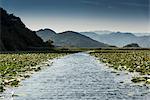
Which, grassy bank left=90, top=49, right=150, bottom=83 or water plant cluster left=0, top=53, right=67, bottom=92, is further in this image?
grassy bank left=90, top=49, right=150, bottom=83

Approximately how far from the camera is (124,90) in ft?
98.6

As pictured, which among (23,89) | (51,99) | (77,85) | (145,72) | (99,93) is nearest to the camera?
(51,99)

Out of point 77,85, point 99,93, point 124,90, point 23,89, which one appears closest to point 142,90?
point 124,90

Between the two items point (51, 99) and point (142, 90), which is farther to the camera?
point (142, 90)

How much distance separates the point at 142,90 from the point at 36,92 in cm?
840

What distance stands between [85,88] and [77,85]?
243 centimetres

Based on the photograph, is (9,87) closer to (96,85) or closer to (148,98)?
(96,85)

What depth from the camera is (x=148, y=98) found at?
85.0ft

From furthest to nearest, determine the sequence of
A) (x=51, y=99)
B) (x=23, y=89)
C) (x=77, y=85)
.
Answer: (x=77, y=85) → (x=23, y=89) → (x=51, y=99)

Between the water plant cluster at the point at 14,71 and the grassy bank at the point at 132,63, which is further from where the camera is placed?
the grassy bank at the point at 132,63

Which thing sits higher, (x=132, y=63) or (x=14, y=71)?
(x=132, y=63)

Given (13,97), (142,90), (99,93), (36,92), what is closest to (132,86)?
(142,90)

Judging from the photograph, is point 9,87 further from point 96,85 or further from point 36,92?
point 96,85

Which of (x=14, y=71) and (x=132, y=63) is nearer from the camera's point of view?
(x=14, y=71)
